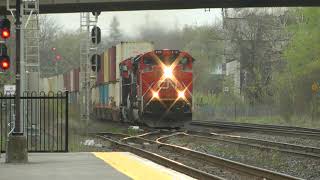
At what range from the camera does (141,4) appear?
2738 centimetres

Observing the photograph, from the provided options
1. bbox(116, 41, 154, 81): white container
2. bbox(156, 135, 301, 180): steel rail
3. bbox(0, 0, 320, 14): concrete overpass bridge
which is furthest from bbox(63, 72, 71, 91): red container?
bbox(156, 135, 301, 180): steel rail

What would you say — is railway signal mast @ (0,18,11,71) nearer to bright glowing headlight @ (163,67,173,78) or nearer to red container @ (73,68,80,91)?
bright glowing headlight @ (163,67,173,78)

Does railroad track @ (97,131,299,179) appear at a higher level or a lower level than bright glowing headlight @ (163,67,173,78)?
lower

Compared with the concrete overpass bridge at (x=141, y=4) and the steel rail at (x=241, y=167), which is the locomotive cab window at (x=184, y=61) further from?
the steel rail at (x=241, y=167)

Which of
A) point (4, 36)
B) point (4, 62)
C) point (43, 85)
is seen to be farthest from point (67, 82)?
point (4, 36)

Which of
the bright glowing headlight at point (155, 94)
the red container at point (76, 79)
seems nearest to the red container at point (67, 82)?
the red container at point (76, 79)

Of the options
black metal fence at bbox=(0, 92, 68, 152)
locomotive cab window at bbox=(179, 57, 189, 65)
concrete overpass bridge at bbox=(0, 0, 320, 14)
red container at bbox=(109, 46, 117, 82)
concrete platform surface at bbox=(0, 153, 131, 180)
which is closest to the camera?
concrete platform surface at bbox=(0, 153, 131, 180)

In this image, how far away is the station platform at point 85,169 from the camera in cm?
1186

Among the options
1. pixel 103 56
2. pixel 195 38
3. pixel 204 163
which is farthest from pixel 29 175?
pixel 195 38

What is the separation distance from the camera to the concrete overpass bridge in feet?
88.4

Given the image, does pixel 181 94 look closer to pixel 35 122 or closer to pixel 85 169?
pixel 35 122

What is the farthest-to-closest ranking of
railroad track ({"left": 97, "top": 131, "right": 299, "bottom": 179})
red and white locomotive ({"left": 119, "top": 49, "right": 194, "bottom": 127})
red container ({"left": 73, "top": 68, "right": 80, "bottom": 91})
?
red container ({"left": 73, "top": 68, "right": 80, "bottom": 91})
red and white locomotive ({"left": 119, "top": 49, "right": 194, "bottom": 127})
railroad track ({"left": 97, "top": 131, "right": 299, "bottom": 179})

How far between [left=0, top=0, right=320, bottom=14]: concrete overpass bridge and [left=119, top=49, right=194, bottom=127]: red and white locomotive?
3.82 meters

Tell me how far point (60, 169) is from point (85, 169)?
55cm
